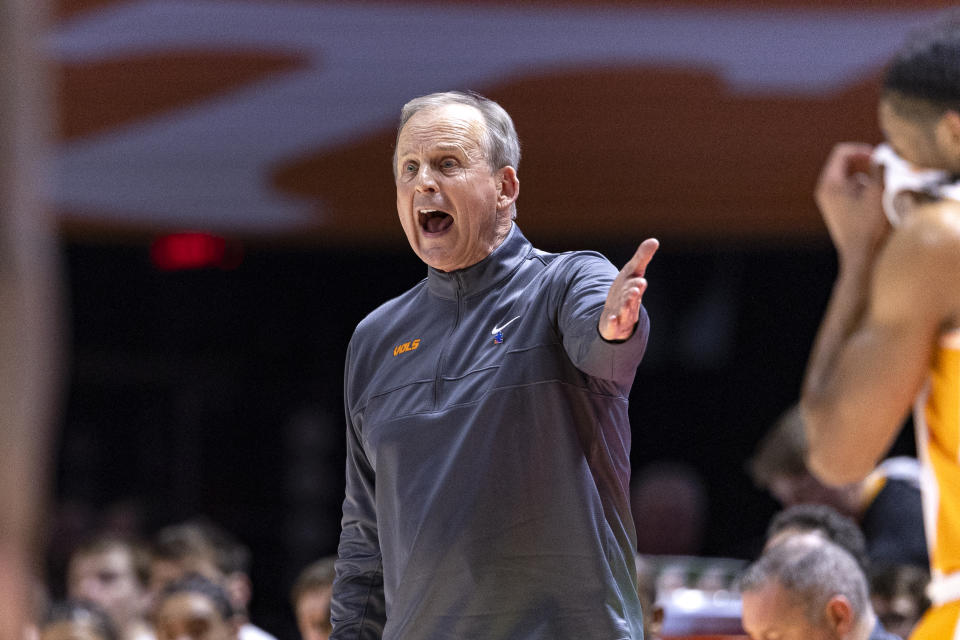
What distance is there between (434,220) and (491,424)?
453 mm

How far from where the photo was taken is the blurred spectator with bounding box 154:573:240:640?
4.96 metres

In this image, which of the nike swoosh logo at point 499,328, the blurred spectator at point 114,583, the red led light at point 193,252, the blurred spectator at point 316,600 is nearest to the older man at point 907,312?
the nike swoosh logo at point 499,328

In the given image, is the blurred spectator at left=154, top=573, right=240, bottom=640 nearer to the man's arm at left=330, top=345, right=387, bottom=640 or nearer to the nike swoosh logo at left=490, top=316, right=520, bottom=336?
the man's arm at left=330, top=345, right=387, bottom=640

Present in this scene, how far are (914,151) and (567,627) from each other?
3.21ft

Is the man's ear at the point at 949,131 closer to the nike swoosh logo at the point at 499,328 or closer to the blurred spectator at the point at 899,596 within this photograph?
the nike swoosh logo at the point at 499,328

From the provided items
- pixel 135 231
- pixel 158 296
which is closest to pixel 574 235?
pixel 135 231

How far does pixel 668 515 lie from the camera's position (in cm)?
812

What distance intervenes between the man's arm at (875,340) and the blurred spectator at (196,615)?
3314 millimetres

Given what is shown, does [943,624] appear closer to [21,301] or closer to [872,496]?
[21,301]

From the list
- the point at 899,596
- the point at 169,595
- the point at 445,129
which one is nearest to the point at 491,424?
the point at 445,129

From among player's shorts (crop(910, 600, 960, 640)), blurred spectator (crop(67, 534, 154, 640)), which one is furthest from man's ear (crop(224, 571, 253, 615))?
player's shorts (crop(910, 600, 960, 640))

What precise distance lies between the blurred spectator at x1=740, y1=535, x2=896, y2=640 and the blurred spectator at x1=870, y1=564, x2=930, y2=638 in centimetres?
89

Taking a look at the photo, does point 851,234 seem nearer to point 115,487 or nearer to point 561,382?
point 561,382

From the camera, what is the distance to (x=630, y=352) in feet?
7.50
